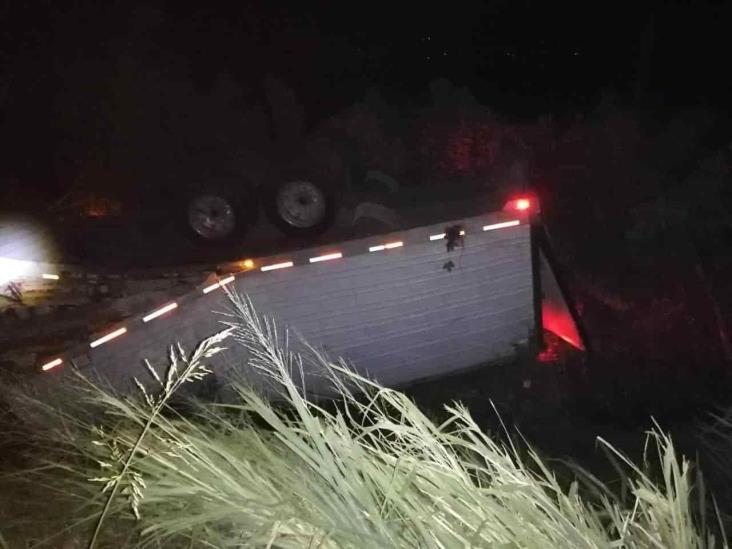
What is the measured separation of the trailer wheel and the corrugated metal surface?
3147 mm

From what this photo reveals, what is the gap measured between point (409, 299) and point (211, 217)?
3962 millimetres

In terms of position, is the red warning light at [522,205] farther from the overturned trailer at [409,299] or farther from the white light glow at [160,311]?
the white light glow at [160,311]

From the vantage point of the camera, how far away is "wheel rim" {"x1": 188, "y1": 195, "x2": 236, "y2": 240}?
396 inches

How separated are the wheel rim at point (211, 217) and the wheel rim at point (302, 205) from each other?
822mm

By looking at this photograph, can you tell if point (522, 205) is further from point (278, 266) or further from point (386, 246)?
point (278, 266)

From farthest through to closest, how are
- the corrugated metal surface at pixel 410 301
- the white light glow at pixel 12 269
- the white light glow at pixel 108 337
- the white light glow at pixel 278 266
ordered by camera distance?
the corrugated metal surface at pixel 410 301, the white light glow at pixel 12 269, the white light glow at pixel 278 266, the white light glow at pixel 108 337

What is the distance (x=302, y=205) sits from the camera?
9922 mm

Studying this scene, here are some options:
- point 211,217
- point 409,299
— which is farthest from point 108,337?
point 211,217

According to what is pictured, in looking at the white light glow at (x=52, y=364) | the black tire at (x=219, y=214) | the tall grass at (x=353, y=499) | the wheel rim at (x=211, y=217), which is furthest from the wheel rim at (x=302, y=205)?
the tall grass at (x=353, y=499)

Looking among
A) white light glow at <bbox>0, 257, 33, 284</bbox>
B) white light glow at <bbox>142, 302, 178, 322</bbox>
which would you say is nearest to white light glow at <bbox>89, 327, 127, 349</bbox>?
white light glow at <bbox>142, 302, 178, 322</bbox>

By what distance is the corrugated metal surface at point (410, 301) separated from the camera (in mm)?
7281

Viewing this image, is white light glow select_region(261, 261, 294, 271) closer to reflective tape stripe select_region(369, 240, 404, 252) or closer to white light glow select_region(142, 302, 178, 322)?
reflective tape stripe select_region(369, 240, 404, 252)

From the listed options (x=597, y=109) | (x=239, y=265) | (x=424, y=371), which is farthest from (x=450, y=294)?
(x=597, y=109)

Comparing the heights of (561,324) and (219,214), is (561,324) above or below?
below
